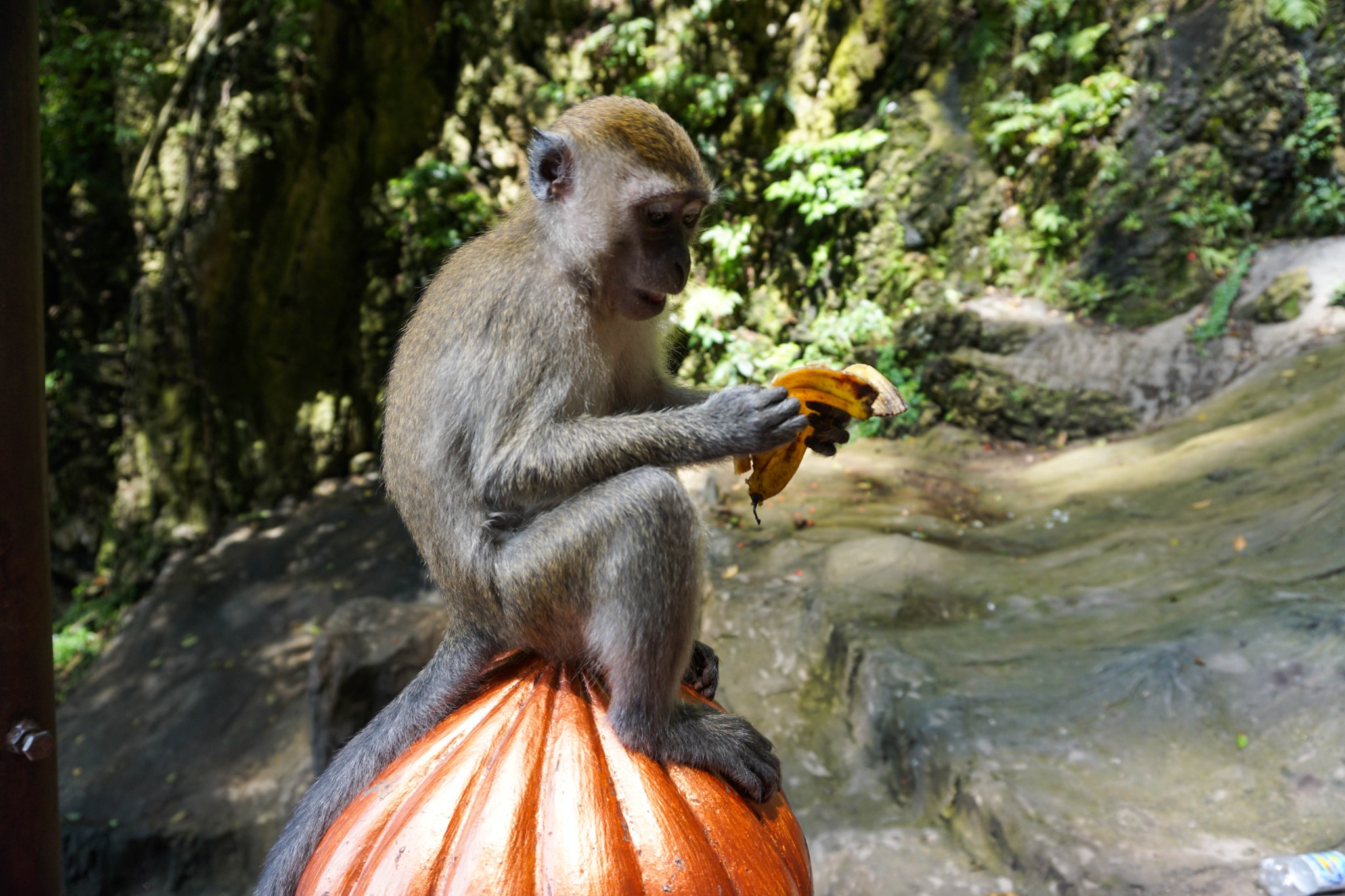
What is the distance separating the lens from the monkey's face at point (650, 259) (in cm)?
270

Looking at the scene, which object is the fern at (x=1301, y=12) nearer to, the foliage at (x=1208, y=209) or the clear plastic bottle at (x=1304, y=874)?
the foliage at (x=1208, y=209)

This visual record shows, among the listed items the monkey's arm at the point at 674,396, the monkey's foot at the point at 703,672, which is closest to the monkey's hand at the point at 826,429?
the monkey's arm at the point at 674,396

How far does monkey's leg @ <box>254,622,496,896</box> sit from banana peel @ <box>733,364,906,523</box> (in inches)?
35.2

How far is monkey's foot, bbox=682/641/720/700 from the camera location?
2.76 m

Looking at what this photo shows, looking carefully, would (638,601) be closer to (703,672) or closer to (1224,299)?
(703,672)

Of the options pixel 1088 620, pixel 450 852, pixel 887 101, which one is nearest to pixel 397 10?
pixel 887 101

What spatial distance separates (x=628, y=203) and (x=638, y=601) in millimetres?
1218

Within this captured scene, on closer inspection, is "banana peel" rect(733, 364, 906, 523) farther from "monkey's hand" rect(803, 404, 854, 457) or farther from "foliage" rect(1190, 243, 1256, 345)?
"foliage" rect(1190, 243, 1256, 345)

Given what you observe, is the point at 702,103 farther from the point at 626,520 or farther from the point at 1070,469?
the point at 626,520

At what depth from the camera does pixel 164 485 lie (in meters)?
10.4

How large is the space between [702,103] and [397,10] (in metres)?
4.11

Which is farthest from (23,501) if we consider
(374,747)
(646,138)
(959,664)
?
(959,664)

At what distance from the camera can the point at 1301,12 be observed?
27.8 ft

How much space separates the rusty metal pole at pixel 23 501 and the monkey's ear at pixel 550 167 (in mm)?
1300
